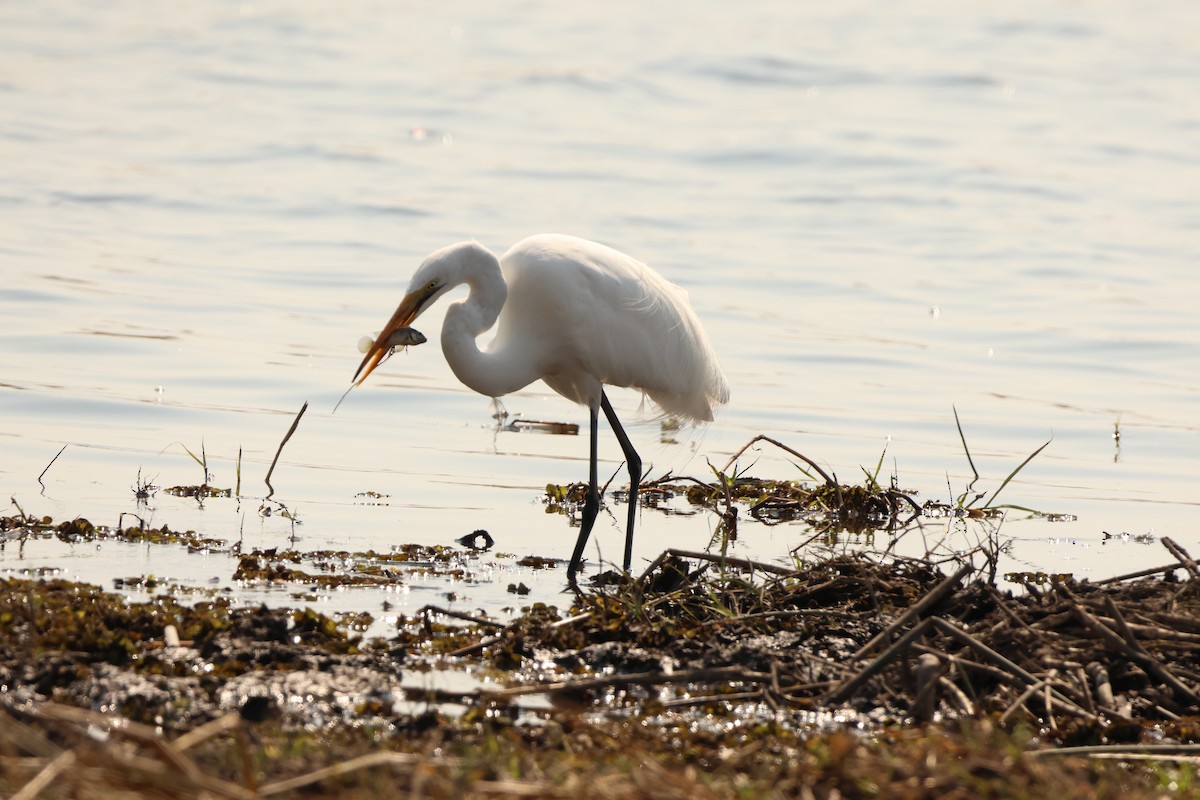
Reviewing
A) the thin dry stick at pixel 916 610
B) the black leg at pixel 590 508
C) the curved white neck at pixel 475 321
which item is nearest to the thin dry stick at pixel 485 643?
the thin dry stick at pixel 916 610

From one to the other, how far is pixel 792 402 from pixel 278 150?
1071cm

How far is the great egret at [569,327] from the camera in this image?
6.46 metres

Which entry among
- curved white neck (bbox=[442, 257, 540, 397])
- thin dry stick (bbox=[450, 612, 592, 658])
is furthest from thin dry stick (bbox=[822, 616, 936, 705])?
curved white neck (bbox=[442, 257, 540, 397])

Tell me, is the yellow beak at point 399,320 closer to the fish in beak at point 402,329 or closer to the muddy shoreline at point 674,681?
the fish in beak at point 402,329

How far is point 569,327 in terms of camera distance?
700cm

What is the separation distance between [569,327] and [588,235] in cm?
849

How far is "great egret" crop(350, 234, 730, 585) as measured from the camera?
21.2 feet

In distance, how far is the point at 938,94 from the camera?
25.3 metres

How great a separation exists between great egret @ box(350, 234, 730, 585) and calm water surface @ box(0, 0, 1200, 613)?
0.65 metres

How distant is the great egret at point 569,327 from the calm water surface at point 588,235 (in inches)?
25.7

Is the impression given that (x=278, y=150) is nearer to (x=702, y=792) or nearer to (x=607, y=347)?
(x=607, y=347)

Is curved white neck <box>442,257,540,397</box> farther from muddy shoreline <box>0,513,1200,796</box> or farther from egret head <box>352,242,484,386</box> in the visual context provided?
muddy shoreline <box>0,513,1200,796</box>

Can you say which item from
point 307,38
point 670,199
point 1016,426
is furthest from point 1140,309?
point 307,38

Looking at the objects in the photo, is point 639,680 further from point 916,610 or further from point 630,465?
point 630,465
